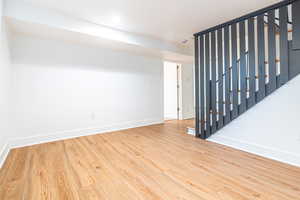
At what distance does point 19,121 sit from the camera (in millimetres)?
2820

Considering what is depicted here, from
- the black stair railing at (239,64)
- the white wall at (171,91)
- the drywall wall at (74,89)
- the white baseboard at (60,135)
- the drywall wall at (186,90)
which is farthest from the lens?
the white wall at (171,91)

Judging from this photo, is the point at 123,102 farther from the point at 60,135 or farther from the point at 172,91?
the point at 172,91

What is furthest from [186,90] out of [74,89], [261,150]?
[74,89]

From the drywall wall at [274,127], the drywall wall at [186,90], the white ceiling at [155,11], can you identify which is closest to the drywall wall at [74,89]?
the white ceiling at [155,11]

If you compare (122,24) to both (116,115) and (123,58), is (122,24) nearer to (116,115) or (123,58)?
(123,58)

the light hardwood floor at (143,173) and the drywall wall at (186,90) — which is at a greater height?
the drywall wall at (186,90)

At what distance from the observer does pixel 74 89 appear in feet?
11.1

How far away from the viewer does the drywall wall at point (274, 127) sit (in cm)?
213

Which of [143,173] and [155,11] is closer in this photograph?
[143,173]

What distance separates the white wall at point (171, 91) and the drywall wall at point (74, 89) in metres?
1.24

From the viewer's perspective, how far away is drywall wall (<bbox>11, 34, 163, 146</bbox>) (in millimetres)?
2863

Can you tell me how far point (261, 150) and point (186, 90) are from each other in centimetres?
345

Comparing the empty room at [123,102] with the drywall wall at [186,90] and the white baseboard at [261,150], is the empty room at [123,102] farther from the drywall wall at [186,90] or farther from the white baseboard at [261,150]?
the drywall wall at [186,90]

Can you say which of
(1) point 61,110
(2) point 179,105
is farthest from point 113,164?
(2) point 179,105
